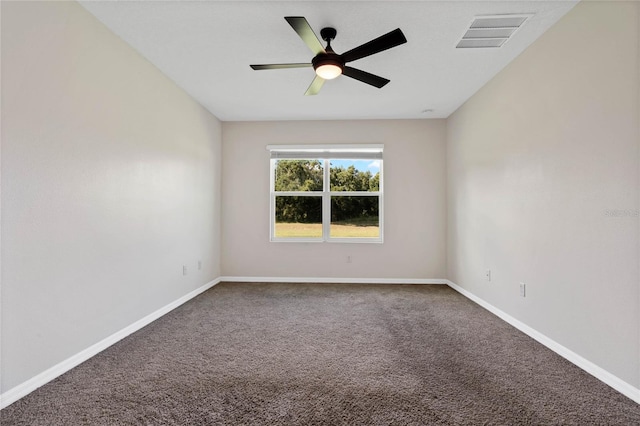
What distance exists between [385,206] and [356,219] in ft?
1.63

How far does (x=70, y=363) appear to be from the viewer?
2.05 metres

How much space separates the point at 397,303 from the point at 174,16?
3.52 meters

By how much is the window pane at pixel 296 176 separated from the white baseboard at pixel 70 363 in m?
2.43

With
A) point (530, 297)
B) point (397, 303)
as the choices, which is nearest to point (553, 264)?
point (530, 297)

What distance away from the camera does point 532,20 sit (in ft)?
7.52

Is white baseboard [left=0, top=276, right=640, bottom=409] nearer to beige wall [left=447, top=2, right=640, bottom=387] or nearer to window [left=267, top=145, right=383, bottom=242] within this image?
beige wall [left=447, top=2, right=640, bottom=387]

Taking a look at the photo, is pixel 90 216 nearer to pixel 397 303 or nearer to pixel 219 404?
pixel 219 404

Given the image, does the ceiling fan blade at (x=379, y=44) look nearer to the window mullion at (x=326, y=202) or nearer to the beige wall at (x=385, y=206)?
the beige wall at (x=385, y=206)

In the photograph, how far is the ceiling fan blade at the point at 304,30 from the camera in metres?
1.83

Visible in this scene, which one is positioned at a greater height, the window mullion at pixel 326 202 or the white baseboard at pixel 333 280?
the window mullion at pixel 326 202

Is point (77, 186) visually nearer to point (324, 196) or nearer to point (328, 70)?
point (328, 70)

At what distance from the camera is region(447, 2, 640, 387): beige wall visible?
181 cm

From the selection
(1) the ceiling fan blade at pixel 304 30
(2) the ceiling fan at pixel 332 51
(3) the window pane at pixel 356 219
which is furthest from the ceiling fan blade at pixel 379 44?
(3) the window pane at pixel 356 219

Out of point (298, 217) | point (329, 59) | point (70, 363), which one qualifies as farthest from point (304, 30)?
point (298, 217)
